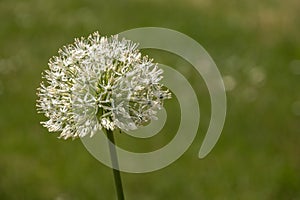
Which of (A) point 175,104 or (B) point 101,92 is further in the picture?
(A) point 175,104

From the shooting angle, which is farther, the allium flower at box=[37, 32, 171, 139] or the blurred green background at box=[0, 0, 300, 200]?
the blurred green background at box=[0, 0, 300, 200]

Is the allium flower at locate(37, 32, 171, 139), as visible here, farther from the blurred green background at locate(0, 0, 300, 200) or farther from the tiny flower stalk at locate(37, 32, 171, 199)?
the blurred green background at locate(0, 0, 300, 200)

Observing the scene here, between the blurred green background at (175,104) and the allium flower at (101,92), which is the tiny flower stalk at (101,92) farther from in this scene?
the blurred green background at (175,104)

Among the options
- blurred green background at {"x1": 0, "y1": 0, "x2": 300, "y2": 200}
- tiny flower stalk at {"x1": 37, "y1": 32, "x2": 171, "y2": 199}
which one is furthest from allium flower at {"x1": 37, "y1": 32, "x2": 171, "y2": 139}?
blurred green background at {"x1": 0, "y1": 0, "x2": 300, "y2": 200}

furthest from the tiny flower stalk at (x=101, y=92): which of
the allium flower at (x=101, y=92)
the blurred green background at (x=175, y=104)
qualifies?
the blurred green background at (x=175, y=104)

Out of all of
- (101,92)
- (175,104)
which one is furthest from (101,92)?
(175,104)

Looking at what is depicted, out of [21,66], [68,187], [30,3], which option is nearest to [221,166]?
[68,187]

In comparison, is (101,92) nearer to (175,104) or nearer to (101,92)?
(101,92)

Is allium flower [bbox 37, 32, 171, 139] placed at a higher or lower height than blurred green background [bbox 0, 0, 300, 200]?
lower
